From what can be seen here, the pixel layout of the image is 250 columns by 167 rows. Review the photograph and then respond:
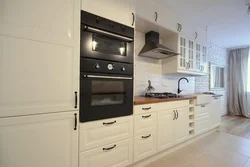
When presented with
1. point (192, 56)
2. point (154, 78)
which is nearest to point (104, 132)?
point (154, 78)

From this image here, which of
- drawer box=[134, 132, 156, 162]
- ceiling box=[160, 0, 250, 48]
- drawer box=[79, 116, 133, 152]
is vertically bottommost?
drawer box=[134, 132, 156, 162]

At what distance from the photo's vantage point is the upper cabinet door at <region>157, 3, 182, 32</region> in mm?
2293

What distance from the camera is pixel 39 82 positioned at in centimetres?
111

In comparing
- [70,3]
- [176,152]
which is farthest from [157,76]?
[70,3]

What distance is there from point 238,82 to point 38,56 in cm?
616

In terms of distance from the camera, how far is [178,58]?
271 centimetres

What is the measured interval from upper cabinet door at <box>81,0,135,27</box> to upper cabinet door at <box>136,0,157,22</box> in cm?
34

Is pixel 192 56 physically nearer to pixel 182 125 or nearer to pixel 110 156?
pixel 182 125

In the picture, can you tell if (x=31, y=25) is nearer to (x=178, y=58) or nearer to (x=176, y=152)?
(x=178, y=58)

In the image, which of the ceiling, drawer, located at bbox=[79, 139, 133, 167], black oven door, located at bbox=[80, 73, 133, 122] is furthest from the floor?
the ceiling

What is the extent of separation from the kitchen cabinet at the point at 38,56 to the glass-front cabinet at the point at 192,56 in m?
2.21

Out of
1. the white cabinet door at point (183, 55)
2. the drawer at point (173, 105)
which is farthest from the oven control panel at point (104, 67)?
the white cabinet door at point (183, 55)

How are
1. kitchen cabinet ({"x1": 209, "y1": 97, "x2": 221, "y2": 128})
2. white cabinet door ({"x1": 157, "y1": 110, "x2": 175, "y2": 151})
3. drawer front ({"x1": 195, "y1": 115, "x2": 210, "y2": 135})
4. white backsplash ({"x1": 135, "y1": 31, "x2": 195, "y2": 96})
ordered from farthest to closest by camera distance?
1. kitchen cabinet ({"x1": 209, "y1": 97, "x2": 221, "y2": 128})
2. drawer front ({"x1": 195, "y1": 115, "x2": 210, "y2": 135})
3. white backsplash ({"x1": 135, "y1": 31, "x2": 195, "y2": 96})
4. white cabinet door ({"x1": 157, "y1": 110, "x2": 175, "y2": 151})

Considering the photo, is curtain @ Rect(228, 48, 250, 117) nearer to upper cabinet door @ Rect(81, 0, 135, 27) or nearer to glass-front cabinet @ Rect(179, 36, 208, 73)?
glass-front cabinet @ Rect(179, 36, 208, 73)
